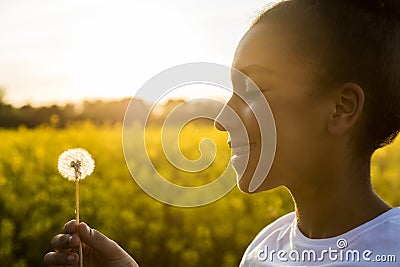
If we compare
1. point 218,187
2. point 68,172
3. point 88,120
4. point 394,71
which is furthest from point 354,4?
point 88,120

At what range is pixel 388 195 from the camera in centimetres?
410

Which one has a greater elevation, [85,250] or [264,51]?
[264,51]

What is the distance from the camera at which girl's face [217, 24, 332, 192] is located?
146 cm

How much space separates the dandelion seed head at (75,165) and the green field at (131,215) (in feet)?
6.33

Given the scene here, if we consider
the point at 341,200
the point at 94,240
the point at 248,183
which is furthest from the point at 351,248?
the point at 94,240

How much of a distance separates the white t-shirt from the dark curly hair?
0.17 metres

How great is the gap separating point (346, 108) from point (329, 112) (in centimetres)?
4

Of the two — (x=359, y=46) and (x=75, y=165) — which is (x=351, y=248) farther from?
(x=75, y=165)

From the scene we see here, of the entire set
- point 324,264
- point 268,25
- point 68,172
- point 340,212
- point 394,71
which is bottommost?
point 324,264

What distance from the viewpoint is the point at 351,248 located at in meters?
1.45

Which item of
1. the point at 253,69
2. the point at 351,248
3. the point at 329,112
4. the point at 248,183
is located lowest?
the point at 351,248

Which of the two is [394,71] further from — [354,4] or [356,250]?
[356,250]

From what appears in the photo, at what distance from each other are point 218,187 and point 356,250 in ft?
7.04

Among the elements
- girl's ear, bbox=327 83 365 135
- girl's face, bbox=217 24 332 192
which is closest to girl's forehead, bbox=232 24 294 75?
girl's face, bbox=217 24 332 192
